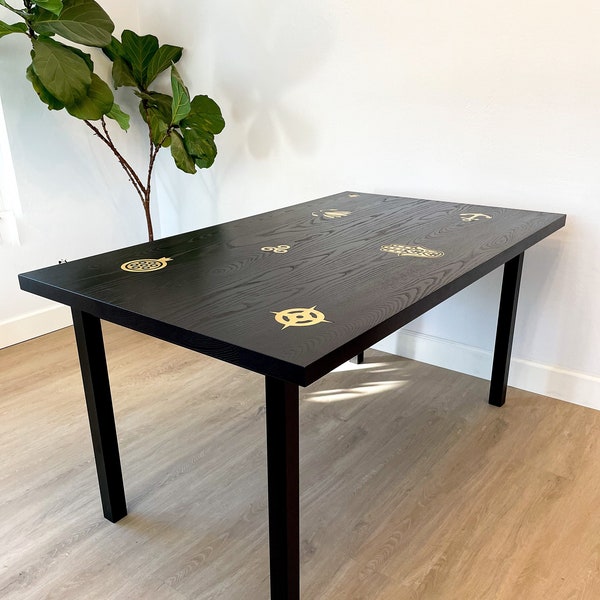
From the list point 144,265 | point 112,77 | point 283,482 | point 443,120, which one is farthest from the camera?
point 112,77

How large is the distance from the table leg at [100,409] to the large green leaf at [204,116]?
1474mm

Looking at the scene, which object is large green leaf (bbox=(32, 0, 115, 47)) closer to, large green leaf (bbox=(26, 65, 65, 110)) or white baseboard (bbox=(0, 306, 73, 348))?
large green leaf (bbox=(26, 65, 65, 110))

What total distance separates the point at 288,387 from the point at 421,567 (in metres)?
0.75

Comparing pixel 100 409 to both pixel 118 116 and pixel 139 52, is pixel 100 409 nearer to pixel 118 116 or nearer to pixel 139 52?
pixel 118 116

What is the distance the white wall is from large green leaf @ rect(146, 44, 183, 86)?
12 cm

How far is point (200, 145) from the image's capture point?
271 cm

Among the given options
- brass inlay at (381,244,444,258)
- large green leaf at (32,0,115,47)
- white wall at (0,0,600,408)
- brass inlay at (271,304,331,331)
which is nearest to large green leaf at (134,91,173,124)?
white wall at (0,0,600,408)

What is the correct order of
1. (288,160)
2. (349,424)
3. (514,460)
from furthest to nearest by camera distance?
(288,160) → (349,424) → (514,460)

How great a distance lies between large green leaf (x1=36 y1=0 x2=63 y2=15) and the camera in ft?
7.06

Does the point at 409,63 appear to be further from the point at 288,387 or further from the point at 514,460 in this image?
the point at 288,387

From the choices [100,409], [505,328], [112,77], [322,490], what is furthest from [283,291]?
[112,77]

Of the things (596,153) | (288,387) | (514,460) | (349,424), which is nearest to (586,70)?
(596,153)

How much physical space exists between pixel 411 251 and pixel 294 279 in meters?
0.40

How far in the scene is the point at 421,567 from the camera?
1.50 metres
